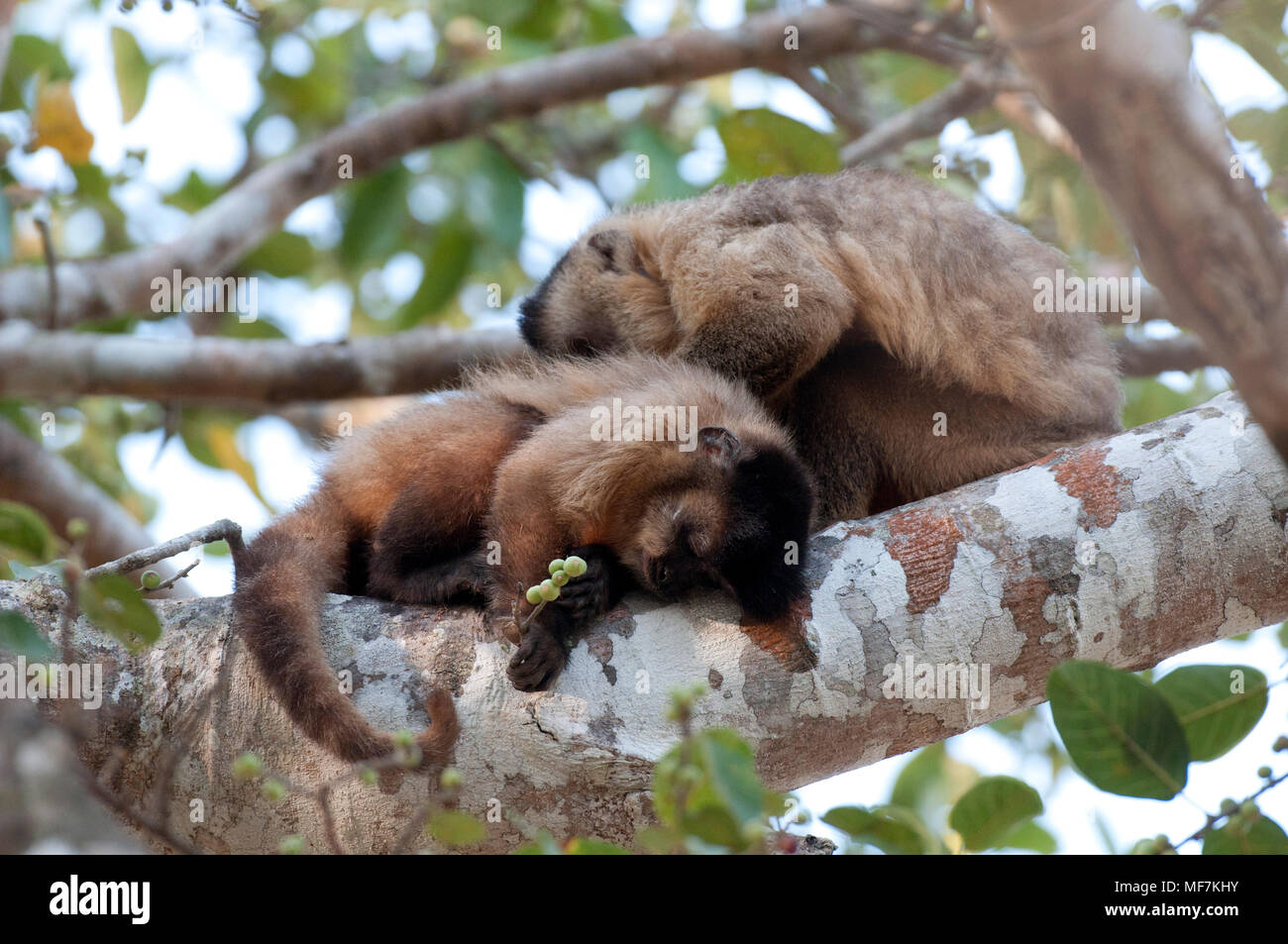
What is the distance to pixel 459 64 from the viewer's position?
8.46 metres

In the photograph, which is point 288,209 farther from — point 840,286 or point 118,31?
point 840,286

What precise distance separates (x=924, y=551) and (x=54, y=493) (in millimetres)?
4831

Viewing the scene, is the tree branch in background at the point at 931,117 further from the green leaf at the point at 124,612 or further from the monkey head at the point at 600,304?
the green leaf at the point at 124,612

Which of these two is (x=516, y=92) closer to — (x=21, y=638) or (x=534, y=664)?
(x=534, y=664)

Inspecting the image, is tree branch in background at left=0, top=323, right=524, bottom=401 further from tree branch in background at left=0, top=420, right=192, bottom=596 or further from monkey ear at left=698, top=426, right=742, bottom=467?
monkey ear at left=698, top=426, right=742, bottom=467

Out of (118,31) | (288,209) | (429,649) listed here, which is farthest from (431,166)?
(429,649)

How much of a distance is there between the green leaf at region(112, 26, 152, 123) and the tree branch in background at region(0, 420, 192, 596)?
5.95 feet

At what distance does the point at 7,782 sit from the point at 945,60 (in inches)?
237

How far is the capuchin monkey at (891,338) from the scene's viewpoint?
4.35 meters

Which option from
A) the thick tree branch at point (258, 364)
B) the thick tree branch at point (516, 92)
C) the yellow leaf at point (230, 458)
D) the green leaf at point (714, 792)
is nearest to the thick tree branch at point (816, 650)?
the green leaf at point (714, 792)

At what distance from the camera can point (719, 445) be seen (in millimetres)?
3855

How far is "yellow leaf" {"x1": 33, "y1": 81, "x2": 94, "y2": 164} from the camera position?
219 inches

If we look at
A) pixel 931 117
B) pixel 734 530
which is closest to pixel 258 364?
pixel 734 530

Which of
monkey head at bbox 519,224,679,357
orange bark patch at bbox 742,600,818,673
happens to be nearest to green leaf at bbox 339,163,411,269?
monkey head at bbox 519,224,679,357
